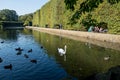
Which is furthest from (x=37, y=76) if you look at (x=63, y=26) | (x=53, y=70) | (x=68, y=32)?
(x=63, y=26)

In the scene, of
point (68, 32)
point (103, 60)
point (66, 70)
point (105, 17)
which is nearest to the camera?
point (66, 70)

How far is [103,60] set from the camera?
1938 centimetres

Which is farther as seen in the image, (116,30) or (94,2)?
(116,30)

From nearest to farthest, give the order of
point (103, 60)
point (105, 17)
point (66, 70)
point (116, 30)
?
point (66, 70)
point (103, 60)
point (116, 30)
point (105, 17)

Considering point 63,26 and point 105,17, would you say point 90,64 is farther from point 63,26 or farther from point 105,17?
point 63,26

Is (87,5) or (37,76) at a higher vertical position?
(87,5)

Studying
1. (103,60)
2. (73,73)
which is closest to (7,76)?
(73,73)

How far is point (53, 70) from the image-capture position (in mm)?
16531

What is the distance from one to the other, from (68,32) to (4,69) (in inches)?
1265

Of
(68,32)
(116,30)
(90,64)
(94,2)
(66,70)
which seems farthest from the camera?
(68,32)

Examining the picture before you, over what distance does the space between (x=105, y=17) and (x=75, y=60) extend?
1917 centimetres

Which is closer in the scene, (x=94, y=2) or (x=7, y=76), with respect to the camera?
(x=94, y=2)

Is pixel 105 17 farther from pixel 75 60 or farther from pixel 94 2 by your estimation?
pixel 94 2

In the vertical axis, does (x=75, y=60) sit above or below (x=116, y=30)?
below
